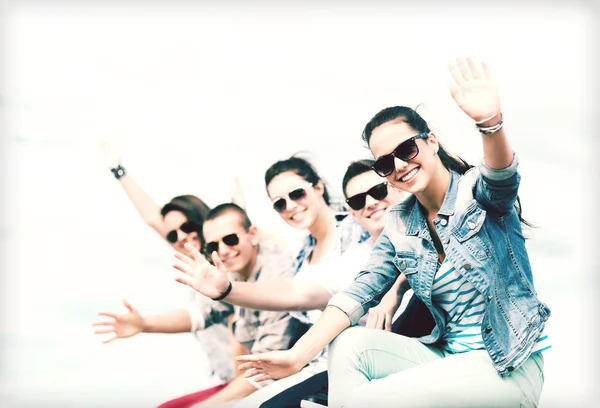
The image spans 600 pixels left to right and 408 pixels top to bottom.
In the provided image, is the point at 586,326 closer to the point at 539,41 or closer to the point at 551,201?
the point at 551,201

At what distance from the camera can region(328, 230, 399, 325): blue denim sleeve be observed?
3.44 metres

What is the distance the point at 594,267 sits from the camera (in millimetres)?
4195

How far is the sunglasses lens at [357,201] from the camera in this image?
13.6 feet

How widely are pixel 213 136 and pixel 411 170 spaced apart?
1.46m

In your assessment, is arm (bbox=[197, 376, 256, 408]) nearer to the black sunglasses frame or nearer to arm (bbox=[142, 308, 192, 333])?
arm (bbox=[142, 308, 192, 333])

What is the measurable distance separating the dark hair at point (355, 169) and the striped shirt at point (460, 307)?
98 cm

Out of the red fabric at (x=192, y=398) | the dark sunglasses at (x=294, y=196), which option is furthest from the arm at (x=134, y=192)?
the red fabric at (x=192, y=398)

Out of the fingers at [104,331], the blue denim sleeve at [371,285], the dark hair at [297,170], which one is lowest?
the blue denim sleeve at [371,285]

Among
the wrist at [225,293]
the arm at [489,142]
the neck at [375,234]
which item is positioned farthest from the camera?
the neck at [375,234]

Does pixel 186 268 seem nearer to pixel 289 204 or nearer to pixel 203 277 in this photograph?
pixel 203 277

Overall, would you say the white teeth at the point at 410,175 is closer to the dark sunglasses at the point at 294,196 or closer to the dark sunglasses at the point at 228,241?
the dark sunglasses at the point at 294,196

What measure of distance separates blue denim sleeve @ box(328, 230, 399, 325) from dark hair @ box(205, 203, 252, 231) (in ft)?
3.42

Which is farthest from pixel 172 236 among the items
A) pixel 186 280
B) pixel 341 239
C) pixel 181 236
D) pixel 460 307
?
pixel 460 307

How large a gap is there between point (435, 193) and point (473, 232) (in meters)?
0.31
